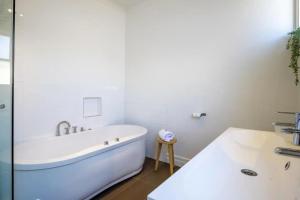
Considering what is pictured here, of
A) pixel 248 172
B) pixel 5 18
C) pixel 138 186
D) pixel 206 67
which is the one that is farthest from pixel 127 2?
pixel 248 172

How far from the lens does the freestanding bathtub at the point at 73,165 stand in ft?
4.86

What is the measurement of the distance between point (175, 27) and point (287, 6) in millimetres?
1435

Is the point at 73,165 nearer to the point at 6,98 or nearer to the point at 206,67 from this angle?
the point at 6,98

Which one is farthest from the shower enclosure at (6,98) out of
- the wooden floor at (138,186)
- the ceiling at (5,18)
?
the wooden floor at (138,186)

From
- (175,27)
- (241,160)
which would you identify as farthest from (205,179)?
(175,27)

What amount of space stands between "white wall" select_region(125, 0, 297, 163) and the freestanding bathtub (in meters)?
0.76

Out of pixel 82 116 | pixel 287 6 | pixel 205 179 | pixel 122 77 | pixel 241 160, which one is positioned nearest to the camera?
pixel 205 179

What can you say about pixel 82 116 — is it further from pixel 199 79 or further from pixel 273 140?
pixel 273 140

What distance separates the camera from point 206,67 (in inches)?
101

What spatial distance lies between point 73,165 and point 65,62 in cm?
154

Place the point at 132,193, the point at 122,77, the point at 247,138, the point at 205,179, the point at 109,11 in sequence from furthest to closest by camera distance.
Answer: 1. the point at 122,77
2. the point at 109,11
3. the point at 132,193
4. the point at 247,138
5. the point at 205,179

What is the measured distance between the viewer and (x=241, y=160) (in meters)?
1.05

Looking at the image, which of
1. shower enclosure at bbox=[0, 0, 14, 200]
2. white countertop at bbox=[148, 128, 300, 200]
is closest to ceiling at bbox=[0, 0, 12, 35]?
shower enclosure at bbox=[0, 0, 14, 200]

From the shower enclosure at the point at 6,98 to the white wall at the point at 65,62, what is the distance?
48cm
